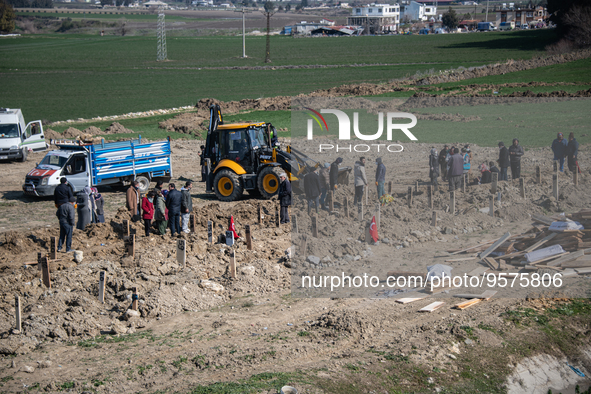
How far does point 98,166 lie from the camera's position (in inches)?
814

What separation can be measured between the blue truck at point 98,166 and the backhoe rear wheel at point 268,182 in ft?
15.8

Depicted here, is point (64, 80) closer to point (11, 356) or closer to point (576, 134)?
point (576, 134)

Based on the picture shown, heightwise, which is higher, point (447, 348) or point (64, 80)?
point (64, 80)

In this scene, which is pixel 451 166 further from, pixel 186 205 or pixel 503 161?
pixel 186 205


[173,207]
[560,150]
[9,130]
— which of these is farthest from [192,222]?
[9,130]

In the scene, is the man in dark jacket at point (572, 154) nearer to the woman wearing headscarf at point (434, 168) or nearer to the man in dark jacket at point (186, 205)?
the woman wearing headscarf at point (434, 168)

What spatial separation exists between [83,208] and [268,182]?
593 cm

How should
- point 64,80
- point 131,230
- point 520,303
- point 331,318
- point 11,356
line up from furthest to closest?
point 64,80 → point 131,230 → point 520,303 → point 331,318 → point 11,356

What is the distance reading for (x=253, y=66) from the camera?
70.4 meters

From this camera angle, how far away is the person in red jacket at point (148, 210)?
15.5 meters

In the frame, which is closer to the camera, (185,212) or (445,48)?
(185,212)

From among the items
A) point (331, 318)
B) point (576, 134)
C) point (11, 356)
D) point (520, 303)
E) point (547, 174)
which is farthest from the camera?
point (576, 134)

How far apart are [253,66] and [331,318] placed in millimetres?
62715

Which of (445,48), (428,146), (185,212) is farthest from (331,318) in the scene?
(445,48)
